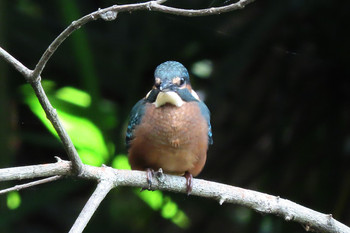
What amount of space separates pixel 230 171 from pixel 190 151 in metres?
1.88

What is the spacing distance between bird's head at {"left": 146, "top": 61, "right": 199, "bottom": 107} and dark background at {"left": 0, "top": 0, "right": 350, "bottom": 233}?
0.98 metres

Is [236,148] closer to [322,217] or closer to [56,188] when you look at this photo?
[56,188]

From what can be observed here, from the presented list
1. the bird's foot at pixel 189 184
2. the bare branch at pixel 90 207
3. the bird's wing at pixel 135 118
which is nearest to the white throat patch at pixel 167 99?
the bird's wing at pixel 135 118

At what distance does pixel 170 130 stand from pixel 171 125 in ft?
0.08

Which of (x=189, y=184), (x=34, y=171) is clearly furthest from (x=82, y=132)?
(x=34, y=171)

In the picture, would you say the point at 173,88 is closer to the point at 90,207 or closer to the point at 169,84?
the point at 169,84

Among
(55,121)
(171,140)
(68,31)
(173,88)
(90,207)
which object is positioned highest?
(173,88)

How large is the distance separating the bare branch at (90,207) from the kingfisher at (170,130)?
2.30 ft

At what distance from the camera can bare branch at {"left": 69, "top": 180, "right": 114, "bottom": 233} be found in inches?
77.6

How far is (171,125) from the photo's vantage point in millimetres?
2982

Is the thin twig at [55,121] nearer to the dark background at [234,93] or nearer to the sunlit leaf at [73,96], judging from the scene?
the dark background at [234,93]

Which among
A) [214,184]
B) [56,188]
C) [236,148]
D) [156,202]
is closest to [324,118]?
[236,148]

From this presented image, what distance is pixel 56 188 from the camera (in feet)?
13.1

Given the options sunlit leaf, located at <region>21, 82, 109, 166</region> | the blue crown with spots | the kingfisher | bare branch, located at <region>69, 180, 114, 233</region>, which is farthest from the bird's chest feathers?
sunlit leaf, located at <region>21, 82, 109, 166</region>
